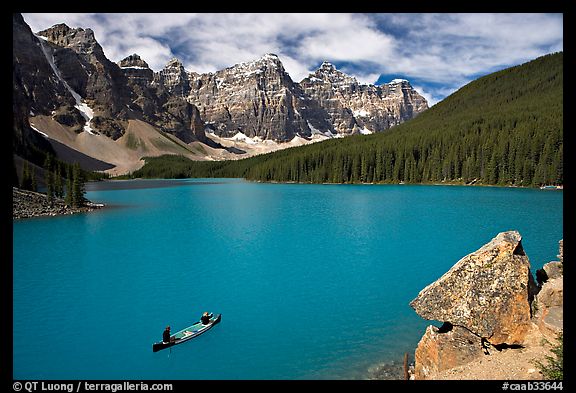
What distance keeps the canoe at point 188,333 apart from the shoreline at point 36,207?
5825cm

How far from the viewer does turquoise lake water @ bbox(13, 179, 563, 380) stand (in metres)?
15.6

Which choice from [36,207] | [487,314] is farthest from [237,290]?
[36,207]

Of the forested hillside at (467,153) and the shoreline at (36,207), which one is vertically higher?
the forested hillside at (467,153)

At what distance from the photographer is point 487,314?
11992 mm

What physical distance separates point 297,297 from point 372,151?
144 m

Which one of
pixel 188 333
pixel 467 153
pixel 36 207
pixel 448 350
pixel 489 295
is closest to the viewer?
pixel 448 350

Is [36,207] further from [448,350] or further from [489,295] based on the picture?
[489,295]

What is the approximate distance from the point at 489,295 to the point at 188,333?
1400cm

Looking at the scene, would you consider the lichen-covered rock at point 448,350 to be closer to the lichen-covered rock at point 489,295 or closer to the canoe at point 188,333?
the lichen-covered rock at point 489,295

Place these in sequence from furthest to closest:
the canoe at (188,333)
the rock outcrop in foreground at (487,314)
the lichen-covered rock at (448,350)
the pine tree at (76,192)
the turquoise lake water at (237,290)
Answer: the pine tree at (76,192) < the canoe at (188,333) < the turquoise lake water at (237,290) < the lichen-covered rock at (448,350) < the rock outcrop in foreground at (487,314)

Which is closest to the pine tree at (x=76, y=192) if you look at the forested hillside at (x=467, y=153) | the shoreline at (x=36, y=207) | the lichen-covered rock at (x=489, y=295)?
the shoreline at (x=36, y=207)

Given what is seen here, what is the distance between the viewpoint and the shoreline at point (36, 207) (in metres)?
→ 62.0

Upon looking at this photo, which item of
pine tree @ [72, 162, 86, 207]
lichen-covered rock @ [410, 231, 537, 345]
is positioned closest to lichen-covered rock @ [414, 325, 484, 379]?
lichen-covered rock @ [410, 231, 537, 345]
